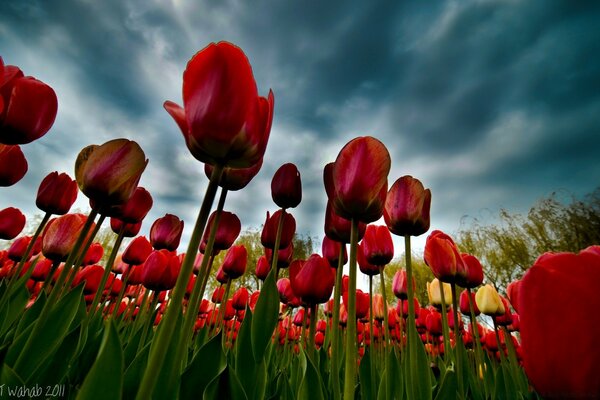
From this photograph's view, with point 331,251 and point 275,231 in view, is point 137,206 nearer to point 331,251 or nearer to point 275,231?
point 275,231

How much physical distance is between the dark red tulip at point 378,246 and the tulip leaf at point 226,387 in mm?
1203

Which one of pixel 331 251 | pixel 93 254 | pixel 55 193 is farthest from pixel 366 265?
pixel 93 254

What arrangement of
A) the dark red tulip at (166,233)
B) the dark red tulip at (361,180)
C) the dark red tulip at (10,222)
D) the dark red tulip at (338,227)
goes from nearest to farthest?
the dark red tulip at (361,180), the dark red tulip at (338,227), the dark red tulip at (166,233), the dark red tulip at (10,222)

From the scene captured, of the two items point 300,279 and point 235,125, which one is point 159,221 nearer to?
point 300,279

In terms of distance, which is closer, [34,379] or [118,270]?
[34,379]

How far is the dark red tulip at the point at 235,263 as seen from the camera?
1898mm

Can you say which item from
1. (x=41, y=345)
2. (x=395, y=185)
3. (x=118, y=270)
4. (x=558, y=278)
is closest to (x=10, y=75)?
(x=41, y=345)

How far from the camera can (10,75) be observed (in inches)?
42.7

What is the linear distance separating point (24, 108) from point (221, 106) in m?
1.06

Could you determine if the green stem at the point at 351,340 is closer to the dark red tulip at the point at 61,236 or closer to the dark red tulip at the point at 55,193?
the dark red tulip at the point at 61,236

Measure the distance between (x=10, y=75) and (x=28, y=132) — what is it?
213mm

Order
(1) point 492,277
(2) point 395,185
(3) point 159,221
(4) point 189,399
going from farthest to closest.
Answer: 1. (1) point 492,277
2. (3) point 159,221
3. (2) point 395,185
4. (4) point 189,399

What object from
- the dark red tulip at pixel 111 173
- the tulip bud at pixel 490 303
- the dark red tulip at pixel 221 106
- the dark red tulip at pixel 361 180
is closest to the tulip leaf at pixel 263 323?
the dark red tulip at pixel 361 180

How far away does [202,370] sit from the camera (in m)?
0.84
